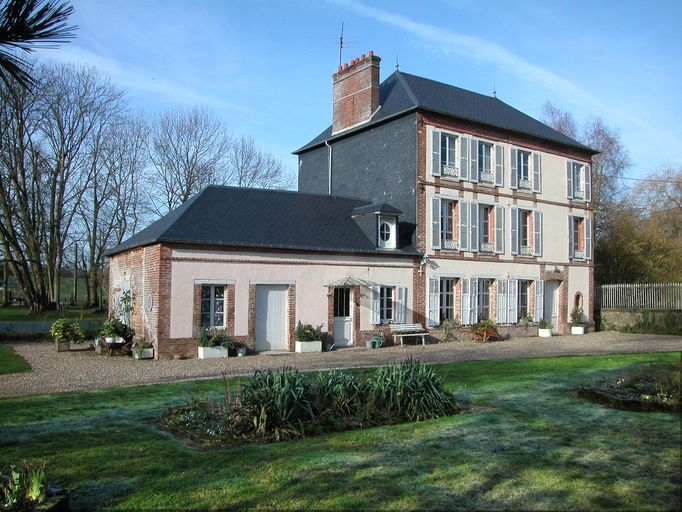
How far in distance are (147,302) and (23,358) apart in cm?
320

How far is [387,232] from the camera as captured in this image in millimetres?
19453

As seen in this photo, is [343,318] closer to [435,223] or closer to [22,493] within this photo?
[435,223]

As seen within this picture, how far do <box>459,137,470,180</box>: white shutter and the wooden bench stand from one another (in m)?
5.91

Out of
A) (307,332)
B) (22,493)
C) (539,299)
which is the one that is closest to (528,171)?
(539,299)

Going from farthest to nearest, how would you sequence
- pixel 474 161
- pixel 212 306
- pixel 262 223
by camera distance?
pixel 474 161 < pixel 262 223 < pixel 212 306

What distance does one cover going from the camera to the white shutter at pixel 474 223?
2139 centimetres

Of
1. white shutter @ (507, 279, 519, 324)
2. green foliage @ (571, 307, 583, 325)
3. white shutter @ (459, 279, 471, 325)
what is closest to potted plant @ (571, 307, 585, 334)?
green foliage @ (571, 307, 583, 325)

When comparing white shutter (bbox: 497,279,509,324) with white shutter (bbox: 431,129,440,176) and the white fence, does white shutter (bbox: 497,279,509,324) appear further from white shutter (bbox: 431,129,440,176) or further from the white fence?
the white fence

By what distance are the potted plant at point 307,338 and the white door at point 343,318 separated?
103cm

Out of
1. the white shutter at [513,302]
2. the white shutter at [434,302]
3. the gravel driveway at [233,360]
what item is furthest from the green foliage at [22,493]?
the white shutter at [513,302]

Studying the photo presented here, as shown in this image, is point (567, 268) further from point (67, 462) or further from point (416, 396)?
point (67, 462)

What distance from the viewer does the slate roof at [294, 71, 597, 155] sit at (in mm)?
20734

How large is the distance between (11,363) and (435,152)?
14226 millimetres

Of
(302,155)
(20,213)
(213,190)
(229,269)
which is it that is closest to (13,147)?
(20,213)
